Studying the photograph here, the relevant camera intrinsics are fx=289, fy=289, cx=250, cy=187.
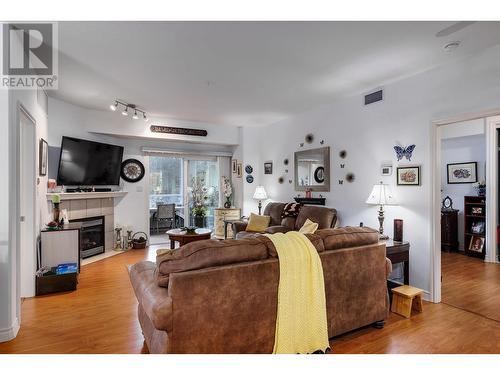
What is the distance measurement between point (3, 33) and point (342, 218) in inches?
176

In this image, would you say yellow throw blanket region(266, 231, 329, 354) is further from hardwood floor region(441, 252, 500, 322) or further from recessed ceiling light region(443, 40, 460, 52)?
recessed ceiling light region(443, 40, 460, 52)

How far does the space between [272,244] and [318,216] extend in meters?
2.74

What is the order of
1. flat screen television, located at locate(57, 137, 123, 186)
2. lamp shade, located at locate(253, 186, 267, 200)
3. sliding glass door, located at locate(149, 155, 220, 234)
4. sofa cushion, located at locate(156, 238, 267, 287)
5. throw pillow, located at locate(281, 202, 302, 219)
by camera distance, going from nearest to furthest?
sofa cushion, located at locate(156, 238, 267, 287) < flat screen television, located at locate(57, 137, 123, 186) < throw pillow, located at locate(281, 202, 302, 219) < lamp shade, located at locate(253, 186, 267, 200) < sliding glass door, located at locate(149, 155, 220, 234)

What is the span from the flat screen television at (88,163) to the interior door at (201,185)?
169 cm

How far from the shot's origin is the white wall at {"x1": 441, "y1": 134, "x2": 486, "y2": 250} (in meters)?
5.38

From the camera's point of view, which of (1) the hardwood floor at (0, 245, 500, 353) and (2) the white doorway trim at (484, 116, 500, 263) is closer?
(1) the hardwood floor at (0, 245, 500, 353)

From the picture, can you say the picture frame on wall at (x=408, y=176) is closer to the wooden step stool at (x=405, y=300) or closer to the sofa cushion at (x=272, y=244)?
the wooden step stool at (x=405, y=300)

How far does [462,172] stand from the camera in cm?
562

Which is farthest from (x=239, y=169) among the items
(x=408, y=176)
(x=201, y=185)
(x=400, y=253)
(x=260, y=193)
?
(x=400, y=253)

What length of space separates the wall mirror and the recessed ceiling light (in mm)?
2239

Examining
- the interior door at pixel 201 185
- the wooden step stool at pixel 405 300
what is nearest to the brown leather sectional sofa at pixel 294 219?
the wooden step stool at pixel 405 300

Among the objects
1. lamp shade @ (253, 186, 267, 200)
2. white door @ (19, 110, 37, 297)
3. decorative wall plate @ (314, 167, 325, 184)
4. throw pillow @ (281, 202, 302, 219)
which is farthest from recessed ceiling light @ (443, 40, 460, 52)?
white door @ (19, 110, 37, 297)

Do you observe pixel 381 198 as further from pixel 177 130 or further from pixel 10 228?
pixel 177 130
